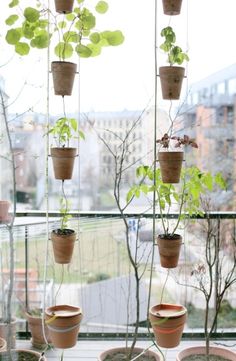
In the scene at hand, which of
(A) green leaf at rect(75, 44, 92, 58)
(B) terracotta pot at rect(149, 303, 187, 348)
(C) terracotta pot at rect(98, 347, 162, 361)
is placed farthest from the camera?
(C) terracotta pot at rect(98, 347, 162, 361)

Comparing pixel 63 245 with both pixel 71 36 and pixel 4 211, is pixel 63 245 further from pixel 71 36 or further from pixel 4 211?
pixel 71 36

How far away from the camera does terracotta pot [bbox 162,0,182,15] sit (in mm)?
2457

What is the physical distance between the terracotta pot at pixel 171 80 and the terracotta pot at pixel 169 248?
0.76m

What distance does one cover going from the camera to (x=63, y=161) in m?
2.57

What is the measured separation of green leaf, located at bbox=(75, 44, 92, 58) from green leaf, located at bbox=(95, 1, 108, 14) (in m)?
0.21

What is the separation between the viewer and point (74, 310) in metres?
2.79

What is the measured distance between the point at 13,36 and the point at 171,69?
0.83m

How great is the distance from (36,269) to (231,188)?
11.0 feet

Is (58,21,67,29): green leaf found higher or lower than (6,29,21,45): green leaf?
higher

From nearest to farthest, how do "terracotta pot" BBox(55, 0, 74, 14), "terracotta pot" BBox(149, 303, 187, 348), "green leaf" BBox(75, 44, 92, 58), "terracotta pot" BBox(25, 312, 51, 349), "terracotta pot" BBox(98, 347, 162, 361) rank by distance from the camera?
"terracotta pot" BBox(55, 0, 74, 14) < "green leaf" BBox(75, 44, 92, 58) < "terracotta pot" BBox(149, 303, 187, 348) < "terracotta pot" BBox(98, 347, 162, 361) < "terracotta pot" BBox(25, 312, 51, 349)

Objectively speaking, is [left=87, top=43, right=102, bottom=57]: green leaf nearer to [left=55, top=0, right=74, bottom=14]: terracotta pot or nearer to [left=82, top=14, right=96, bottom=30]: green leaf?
[left=82, top=14, right=96, bottom=30]: green leaf

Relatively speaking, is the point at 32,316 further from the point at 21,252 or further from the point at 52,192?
the point at 52,192

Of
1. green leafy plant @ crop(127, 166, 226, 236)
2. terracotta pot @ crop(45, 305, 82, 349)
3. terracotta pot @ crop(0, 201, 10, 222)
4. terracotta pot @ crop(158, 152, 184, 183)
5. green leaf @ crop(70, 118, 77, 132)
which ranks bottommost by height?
terracotta pot @ crop(45, 305, 82, 349)

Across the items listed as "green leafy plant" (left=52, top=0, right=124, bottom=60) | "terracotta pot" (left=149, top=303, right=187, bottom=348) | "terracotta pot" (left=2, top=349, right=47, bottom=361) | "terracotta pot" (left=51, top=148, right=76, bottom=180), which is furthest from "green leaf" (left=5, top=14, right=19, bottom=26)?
"terracotta pot" (left=2, top=349, right=47, bottom=361)
